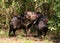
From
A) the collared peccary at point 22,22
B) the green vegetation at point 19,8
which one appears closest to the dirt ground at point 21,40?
the collared peccary at point 22,22

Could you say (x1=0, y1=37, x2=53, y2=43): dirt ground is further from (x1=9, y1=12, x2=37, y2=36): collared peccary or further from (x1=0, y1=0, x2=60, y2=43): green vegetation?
(x1=0, y1=0, x2=60, y2=43): green vegetation

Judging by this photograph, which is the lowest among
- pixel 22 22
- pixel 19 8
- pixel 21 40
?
pixel 21 40

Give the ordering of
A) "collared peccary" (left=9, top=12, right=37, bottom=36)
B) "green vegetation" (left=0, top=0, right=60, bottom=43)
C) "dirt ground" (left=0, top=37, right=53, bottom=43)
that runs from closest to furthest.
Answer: "dirt ground" (left=0, top=37, right=53, bottom=43), "collared peccary" (left=9, top=12, right=37, bottom=36), "green vegetation" (left=0, top=0, right=60, bottom=43)

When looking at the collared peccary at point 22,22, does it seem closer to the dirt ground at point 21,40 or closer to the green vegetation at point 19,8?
the dirt ground at point 21,40

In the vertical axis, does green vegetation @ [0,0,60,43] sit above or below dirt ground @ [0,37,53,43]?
above

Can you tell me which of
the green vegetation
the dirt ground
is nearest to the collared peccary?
the dirt ground

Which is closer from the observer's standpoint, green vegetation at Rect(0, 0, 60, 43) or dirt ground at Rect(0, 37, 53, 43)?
dirt ground at Rect(0, 37, 53, 43)

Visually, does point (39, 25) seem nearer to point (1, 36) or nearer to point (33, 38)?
point (33, 38)

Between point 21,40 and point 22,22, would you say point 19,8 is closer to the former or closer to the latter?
point 22,22

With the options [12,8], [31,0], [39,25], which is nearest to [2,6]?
[12,8]

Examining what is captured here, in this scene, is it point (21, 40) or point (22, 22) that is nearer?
point (21, 40)

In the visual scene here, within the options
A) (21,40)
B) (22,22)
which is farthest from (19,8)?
(21,40)

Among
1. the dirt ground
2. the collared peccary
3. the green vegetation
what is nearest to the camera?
the dirt ground

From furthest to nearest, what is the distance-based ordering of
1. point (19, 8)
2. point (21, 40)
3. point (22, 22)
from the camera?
point (19, 8) → point (22, 22) → point (21, 40)
